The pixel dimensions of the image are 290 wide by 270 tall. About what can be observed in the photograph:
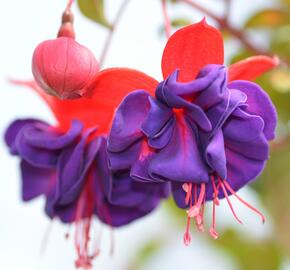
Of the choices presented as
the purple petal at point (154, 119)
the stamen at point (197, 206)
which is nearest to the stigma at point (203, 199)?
the stamen at point (197, 206)

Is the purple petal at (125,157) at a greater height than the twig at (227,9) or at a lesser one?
lesser

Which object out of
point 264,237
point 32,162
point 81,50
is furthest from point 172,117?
point 264,237

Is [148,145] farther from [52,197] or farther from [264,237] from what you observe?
[264,237]

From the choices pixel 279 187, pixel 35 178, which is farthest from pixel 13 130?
pixel 279 187

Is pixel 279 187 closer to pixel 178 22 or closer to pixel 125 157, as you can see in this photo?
pixel 178 22

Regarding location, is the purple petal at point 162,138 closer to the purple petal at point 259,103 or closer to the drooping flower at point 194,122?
the drooping flower at point 194,122

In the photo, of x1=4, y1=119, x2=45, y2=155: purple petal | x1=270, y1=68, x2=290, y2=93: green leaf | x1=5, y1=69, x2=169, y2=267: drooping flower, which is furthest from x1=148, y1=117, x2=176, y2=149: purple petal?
x1=270, y1=68, x2=290, y2=93: green leaf

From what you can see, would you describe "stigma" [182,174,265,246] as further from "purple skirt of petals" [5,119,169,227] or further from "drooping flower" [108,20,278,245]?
"purple skirt of petals" [5,119,169,227]
